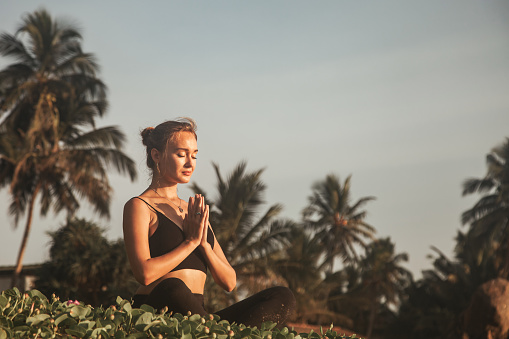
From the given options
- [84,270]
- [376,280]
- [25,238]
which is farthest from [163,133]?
[376,280]

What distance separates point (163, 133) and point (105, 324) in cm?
138

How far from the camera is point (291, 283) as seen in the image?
82.7ft

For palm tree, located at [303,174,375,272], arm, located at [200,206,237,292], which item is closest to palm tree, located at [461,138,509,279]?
palm tree, located at [303,174,375,272]

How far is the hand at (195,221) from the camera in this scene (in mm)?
3285

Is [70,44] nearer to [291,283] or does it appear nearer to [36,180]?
[36,180]

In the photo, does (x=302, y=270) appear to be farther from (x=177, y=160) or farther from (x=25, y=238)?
(x=177, y=160)

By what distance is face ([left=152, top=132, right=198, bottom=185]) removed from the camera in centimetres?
352

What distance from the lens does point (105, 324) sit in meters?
2.47

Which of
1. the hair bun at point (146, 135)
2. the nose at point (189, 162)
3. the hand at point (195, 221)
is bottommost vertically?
the hand at point (195, 221)

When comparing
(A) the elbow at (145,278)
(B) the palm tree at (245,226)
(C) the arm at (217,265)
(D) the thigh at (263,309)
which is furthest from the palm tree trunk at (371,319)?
(A) the elbow at (145,278)

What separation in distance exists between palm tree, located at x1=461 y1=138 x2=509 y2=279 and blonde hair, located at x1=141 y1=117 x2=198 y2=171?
30183mm

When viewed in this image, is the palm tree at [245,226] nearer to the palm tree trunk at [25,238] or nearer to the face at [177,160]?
the palm tree trunk at [25,238]

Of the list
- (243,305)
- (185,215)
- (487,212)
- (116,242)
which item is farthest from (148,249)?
(487,212)

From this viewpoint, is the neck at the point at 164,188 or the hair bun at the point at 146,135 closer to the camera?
the neck at the point at 164,188
